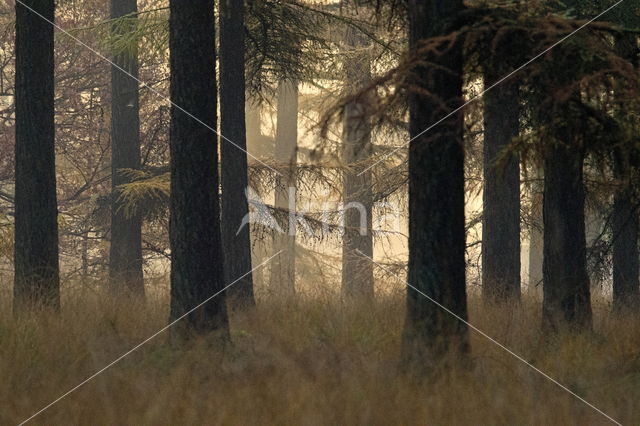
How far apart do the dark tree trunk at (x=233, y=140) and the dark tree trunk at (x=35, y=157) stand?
317cm

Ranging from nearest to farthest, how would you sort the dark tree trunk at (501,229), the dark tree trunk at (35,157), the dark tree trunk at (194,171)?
the dark tree trunk at (194,171) → the dark tree trunk at (35,157) → the dark tree trunk at (501,229)

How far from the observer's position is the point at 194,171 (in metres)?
9.77

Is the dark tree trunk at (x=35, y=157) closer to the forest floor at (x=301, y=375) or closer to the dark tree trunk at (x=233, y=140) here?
the forest floor at (x=301, y=375)

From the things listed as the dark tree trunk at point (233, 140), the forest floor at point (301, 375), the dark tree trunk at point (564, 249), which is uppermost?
the dark tree trunk at point (233, 140)

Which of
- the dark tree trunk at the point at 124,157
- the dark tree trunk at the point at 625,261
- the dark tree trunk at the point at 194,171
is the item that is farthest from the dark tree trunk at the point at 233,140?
the dark tree trunk at the point at 625,261

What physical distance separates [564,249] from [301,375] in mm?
4287

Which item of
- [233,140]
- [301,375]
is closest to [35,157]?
[233,140]

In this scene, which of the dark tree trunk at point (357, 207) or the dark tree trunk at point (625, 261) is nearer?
the dark tree trunk at point (625, 261)

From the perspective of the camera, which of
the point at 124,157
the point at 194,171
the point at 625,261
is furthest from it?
the point at 124,157

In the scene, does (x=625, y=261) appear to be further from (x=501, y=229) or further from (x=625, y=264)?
(x=501, y=229)

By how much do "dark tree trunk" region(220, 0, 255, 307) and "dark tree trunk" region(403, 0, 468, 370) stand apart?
18.2 ft

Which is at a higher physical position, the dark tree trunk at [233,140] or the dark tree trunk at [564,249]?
the dark tree trunk at [233,140]

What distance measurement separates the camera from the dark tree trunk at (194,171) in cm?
974

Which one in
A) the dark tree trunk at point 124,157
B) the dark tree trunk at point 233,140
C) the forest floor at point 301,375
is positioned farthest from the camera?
the dark tree trunk at point 124,157
